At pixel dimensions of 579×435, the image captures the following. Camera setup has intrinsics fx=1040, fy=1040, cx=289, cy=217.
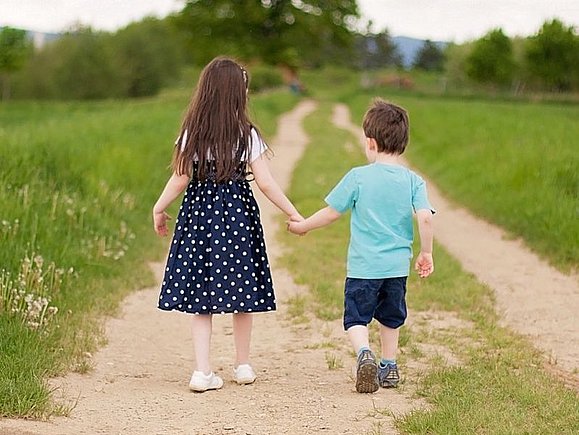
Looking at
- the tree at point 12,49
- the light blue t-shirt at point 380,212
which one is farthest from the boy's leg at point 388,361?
the tree at point 12,49

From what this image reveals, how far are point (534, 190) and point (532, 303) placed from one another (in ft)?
13.9

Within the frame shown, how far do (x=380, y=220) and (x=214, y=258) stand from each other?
87 cm

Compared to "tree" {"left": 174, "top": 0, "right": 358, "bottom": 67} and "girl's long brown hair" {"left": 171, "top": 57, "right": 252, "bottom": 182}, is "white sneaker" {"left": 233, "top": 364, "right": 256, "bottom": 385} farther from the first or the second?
Answer: "tree" {"left": 174, "top": 0, "right": 358, "bottom": 67}

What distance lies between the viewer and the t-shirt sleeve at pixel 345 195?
5301 millimetres

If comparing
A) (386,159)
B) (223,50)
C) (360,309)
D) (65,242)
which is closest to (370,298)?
(360,309)

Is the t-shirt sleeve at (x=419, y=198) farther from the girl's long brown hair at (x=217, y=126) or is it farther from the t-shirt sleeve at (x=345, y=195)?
the girl's long brown hair at (x=217, y=126)

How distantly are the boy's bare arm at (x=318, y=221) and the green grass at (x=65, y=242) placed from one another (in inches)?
29.4

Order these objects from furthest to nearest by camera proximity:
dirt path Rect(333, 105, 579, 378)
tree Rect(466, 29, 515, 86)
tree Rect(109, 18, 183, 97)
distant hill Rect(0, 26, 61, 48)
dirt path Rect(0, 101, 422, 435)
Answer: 1. distant hill Rect(0, 26, 61, 48)
2. tree Rect(109, 18, 183, 97)
3. tree Rect(466, 29, 515, 86)
4. dirt path Rect(333, 105, 579, 378)
5. dirt path Rect(0, 101, 422, 435)

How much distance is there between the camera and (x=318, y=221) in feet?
17.6

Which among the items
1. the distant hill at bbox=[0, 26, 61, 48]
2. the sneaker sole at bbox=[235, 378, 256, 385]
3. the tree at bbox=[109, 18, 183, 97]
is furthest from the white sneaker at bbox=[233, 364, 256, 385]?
the distant hill at bbox=[0, 26, 61, 48]

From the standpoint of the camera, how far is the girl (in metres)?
5.35

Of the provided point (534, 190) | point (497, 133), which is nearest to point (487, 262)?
point (534, 190)

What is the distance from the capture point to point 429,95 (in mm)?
55969

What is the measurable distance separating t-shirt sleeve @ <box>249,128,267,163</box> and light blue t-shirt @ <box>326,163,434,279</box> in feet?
1.48
